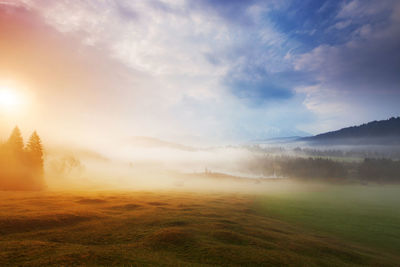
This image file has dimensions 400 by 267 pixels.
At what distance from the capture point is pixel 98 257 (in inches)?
833

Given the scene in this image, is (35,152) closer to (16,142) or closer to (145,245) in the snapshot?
(16,142)

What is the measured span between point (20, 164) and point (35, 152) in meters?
7.38

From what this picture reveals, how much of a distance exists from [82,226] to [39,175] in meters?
76.1

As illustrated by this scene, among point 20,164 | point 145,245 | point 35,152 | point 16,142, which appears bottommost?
point 145,245

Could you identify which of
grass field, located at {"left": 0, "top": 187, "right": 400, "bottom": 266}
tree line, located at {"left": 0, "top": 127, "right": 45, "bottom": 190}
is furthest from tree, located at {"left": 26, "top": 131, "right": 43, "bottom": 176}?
grass field, located at {"left": 0, "top": 187, "right": 400, "bottom": 266}

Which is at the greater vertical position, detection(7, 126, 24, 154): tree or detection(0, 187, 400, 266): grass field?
detection(7, 126, 24, 154): tree

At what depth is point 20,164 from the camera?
3388 inches

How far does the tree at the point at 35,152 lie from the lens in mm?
90062

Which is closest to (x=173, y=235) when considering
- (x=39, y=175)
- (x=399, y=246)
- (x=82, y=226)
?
(x=82, y=226)

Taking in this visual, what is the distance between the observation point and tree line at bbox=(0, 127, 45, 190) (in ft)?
272

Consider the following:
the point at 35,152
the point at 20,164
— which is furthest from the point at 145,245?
the point at 35,152

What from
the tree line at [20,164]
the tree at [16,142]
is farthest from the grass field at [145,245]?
the tree at [16,142]

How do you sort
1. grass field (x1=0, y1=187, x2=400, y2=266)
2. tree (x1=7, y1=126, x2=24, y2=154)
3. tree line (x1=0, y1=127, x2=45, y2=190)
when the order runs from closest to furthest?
grass field (x1=0, y1=187, x2=400, y2=266) < tree line (x1=0, y1=127, x2=45, y2=190) < tree (x1=7, y1=126, x2=24, y2=154)

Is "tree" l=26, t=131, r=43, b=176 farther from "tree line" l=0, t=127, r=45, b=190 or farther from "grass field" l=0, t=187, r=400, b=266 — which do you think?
"grass field" l=0, t=187, r=400, b=266
